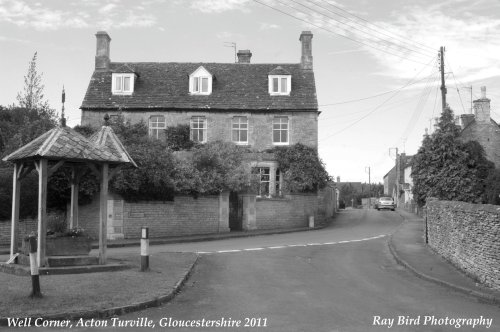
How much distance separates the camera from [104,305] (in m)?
9.09

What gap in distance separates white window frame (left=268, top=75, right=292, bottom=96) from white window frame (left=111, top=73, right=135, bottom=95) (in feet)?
32.5

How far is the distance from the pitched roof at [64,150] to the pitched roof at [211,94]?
23992mm

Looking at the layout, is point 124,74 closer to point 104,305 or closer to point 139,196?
point 139,196

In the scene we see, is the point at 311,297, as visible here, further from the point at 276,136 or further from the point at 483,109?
the point at 483,109

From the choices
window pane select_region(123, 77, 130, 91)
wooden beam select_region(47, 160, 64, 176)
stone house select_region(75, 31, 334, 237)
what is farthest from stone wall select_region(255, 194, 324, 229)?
wooden beam select_region(47, 160, 64, 176)

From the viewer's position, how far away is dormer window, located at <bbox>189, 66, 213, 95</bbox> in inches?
1521

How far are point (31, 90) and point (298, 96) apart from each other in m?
22.5

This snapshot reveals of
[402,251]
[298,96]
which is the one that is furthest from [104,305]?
[298,96]

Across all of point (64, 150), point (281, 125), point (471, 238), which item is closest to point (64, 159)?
point (64, 150)

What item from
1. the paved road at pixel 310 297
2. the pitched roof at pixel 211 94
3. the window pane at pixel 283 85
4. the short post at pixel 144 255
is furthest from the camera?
the window pane at pixel 283 85

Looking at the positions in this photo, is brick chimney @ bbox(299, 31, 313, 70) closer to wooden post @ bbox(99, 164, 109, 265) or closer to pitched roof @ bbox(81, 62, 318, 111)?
pitched roof @ bbox(81, 62, 318, 111)

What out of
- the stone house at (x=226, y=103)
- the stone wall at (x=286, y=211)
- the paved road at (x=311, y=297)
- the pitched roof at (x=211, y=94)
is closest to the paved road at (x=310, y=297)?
the paved road at (x=311, y=297)

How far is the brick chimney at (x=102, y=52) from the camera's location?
131 feet

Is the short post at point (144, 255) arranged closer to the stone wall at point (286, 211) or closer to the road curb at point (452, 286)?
the road curb at point (452, 286)
